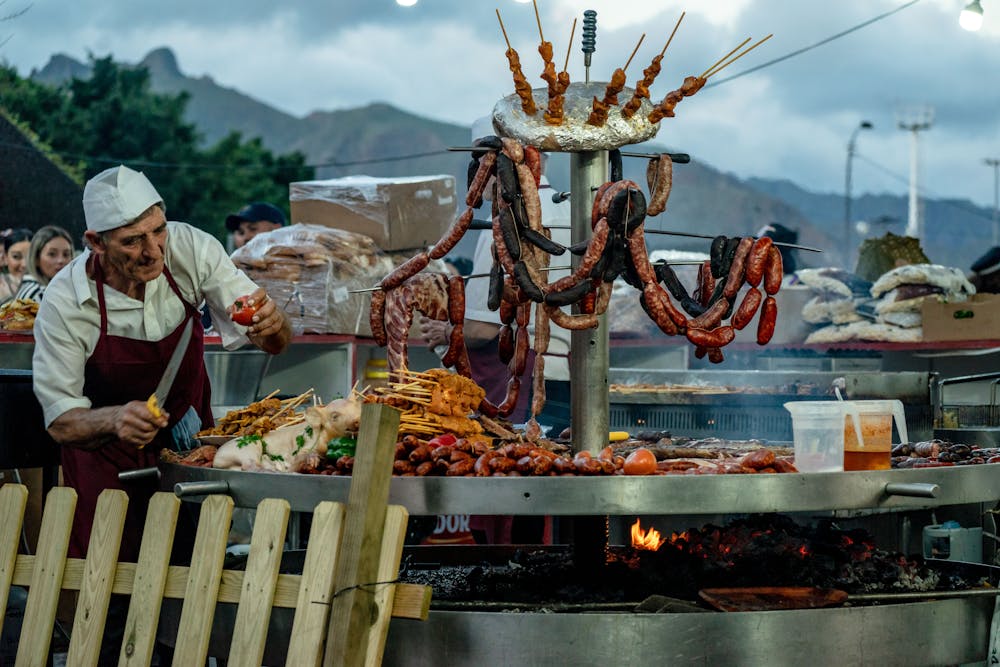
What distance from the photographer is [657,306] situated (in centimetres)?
374

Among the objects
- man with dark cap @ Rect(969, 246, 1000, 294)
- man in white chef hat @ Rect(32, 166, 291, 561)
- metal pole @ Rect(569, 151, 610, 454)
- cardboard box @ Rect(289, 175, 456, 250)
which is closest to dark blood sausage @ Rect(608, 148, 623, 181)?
metal pole @ Rect(569, 151, 610, 454)

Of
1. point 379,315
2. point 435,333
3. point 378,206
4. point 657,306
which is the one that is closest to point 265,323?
point 379,315

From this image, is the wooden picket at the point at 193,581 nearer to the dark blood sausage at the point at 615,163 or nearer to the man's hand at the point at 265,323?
the man's hand at the point at 265,323

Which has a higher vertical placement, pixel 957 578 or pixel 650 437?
pixel 650 437

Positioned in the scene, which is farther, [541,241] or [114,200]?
[114,200]

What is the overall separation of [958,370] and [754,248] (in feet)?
22.5

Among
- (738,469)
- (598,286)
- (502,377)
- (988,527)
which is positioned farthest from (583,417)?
(502,377)

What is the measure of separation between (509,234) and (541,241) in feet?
0.36

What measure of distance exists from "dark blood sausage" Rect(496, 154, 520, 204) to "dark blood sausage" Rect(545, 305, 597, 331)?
380mm

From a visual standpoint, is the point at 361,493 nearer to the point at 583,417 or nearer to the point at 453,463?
the point at 453,463

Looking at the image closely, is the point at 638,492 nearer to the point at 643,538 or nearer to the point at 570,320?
the point at 570,320

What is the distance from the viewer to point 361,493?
2936 millimetres

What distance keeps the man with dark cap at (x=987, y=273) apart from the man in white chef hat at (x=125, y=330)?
7.38m

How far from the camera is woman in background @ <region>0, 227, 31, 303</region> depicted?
9682 millimetres
